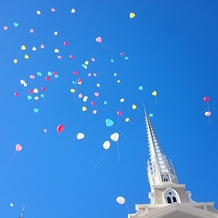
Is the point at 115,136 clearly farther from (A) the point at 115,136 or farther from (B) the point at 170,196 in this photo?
(B) the point at 170,196

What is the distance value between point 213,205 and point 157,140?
623 inches

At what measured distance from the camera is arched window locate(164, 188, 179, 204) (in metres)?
25.1

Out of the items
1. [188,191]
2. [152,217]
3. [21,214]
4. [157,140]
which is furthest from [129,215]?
[157,140]

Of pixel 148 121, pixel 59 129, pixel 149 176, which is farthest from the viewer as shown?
pixel 148 121

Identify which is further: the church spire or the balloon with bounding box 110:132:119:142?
the church spire

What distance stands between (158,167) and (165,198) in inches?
297

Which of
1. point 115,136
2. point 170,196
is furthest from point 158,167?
point 115,136

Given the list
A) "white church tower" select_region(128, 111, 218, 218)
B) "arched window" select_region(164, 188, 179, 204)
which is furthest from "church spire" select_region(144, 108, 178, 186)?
"arched window" select_region(164, 188, 179, 204)

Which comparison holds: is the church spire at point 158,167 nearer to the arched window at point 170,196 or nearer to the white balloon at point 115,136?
the arched window at point 170,196

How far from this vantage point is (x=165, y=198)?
25.1m

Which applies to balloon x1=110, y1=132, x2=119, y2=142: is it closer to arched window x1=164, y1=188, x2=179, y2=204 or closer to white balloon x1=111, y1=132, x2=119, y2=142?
white balloon x1=111, y1=132, x2=119, y2=142

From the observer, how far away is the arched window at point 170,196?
2513 cm

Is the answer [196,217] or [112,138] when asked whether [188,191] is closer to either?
[196,217]

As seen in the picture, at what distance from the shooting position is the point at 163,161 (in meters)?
34.1
